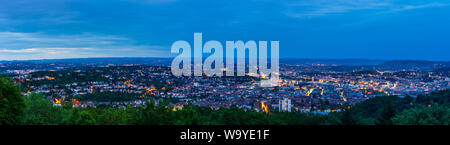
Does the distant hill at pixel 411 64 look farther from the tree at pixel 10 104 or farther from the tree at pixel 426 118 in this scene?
the tree at pixel 10 104

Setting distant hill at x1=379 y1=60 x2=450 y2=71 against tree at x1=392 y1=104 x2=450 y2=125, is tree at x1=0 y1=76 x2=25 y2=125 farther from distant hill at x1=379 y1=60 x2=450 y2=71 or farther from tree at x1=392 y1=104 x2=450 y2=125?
distant hill at x1=379 y1=60 x2=450 y2=71

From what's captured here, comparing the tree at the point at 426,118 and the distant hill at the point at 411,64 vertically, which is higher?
the distant hill at the point at 411,64

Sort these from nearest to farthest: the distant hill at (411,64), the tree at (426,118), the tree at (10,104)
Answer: the tree at (10,104) → the tree at (426,118) → the distant hill at (411,64)

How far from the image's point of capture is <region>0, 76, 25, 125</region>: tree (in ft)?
37.8

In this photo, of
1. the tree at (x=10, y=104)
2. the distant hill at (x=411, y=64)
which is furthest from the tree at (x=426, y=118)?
the distant hill at (x=411, y=64)

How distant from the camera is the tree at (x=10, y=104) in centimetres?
1151

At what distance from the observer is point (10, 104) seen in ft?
40.0

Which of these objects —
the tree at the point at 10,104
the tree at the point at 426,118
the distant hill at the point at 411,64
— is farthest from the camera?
the distant hill at the point at 411,64

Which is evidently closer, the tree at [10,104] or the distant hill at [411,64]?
the tree at [10,104]
